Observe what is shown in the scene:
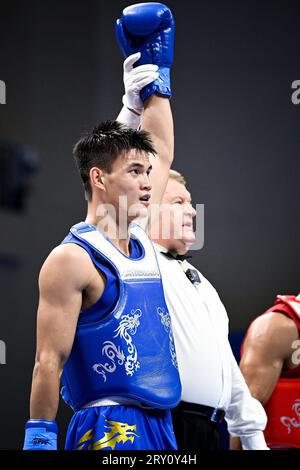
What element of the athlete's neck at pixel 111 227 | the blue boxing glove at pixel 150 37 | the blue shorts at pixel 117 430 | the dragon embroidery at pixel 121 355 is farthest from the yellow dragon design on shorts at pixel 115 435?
the blue boxing glove at pixel 150 37

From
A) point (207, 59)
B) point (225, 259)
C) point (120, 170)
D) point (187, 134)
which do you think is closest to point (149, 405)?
point (120, 170)

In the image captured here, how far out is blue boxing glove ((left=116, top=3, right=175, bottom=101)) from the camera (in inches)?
84.6

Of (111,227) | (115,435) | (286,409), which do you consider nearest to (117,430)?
(115,435)

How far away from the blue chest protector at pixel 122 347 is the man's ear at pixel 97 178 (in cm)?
12

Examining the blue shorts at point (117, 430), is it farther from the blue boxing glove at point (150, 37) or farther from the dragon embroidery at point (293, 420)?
the blue boxing glove at point (150, 37)

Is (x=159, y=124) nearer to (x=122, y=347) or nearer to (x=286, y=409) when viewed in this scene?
(x=122, y=347)

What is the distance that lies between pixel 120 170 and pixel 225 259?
74.4 inches

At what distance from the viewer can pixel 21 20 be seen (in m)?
3.57

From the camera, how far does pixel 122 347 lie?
1.64m

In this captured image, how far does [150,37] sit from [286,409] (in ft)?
3.80

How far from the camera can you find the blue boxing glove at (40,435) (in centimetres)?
154

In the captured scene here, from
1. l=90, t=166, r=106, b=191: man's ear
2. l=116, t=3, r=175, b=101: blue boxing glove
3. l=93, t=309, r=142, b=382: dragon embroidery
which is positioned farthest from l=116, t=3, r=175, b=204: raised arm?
l=93, t=309, r=142, b=382: dragon embroidery
